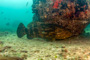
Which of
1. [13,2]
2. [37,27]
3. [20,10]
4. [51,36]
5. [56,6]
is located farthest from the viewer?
[20,10]

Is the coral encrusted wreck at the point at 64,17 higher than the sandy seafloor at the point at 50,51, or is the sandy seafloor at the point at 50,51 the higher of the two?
the coral encrusted wreck at the point at 64,17

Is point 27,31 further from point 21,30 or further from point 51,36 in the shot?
point 51,36

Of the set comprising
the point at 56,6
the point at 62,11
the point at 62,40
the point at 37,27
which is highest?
the point at 56,6

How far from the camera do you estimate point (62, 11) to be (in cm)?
668

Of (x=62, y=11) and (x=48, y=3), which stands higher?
(x=48, y=3)

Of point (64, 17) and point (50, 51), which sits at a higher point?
point (64, 17)

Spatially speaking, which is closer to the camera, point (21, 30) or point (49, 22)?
point (49, 22)

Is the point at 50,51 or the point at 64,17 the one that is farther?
the point at 64,17

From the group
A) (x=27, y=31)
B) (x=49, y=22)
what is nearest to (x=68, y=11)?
(x=49, y=22)

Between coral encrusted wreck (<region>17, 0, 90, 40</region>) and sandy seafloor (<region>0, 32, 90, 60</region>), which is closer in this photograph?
sandy seafloor (<region>0, 32, 90, 60</region>)

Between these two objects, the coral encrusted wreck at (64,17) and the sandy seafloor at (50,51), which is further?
the coral encrusted wreck at (64,17)

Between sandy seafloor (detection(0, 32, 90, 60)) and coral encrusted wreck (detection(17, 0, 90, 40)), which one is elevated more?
coral encrusted wreck (detection(17, 0, 90, 40))

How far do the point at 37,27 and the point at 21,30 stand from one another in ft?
8.82

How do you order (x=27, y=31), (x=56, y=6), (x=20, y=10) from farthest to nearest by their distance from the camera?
1. (x=20, y=10)
2. (x=27, y=31)
3. (x=56, y=6)
